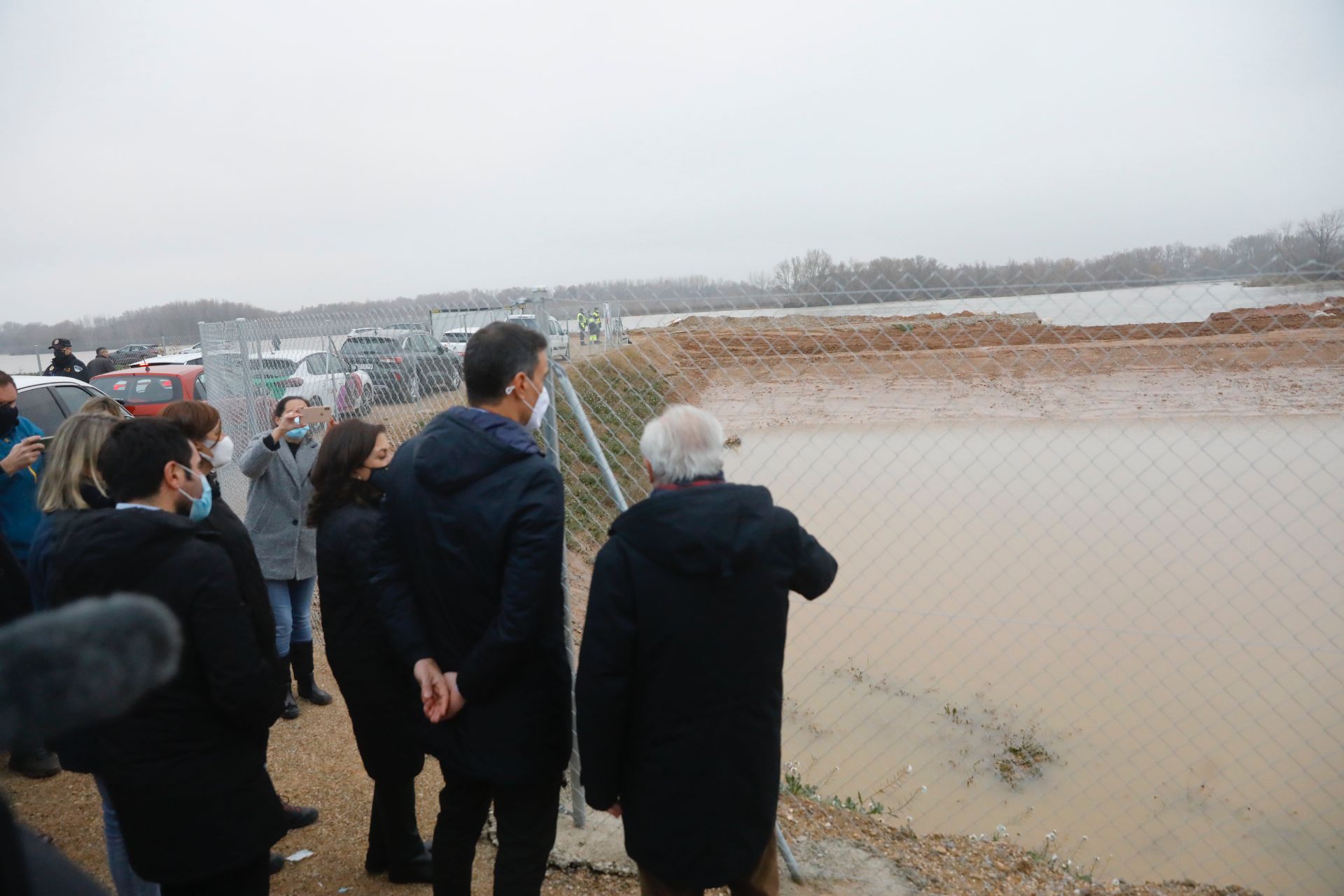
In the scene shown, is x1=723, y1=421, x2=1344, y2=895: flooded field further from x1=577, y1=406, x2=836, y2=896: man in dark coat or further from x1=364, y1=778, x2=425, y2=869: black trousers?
x1=364, y1=778, x2=425, y2=869: black trousers

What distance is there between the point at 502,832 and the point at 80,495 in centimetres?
174

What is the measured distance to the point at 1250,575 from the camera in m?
6.82

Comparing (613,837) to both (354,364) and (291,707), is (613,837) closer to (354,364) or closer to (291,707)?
(291,707)

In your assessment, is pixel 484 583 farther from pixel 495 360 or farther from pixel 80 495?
pixel 80 495

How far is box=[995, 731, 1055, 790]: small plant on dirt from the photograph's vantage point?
574 cm

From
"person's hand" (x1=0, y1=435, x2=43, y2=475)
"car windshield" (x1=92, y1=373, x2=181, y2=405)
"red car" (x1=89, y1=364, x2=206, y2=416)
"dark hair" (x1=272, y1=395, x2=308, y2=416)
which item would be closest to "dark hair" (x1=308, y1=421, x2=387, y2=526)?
"dark hair" (x1=272, y1=395, x2=308, y2=416)

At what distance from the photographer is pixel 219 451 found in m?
3.58

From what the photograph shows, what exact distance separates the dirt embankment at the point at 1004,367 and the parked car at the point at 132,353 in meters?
29.0

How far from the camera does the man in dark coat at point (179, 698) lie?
2.05 m

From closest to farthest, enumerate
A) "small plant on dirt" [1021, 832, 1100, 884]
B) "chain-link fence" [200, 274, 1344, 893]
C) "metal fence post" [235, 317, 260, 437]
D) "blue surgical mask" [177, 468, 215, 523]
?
"blue surgical mask" [177, 468, 215, 523], "chain-link fence" [200, 274, 1344, 893], "small plant on dirt" [1021, 832, 1100, 884], "metal fence post" [235, 317, 260, 437]

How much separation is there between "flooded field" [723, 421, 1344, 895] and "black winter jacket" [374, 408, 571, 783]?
2173 mm

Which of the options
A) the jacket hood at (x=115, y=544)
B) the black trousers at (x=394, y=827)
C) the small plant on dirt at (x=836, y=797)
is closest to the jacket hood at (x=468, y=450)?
the jacket hood at (x=115, y=544)

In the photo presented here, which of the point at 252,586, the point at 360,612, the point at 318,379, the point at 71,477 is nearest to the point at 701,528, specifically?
the point at 252,586

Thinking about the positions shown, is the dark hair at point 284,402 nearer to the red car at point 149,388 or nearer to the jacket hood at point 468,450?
the jacket hood at point 468,450
